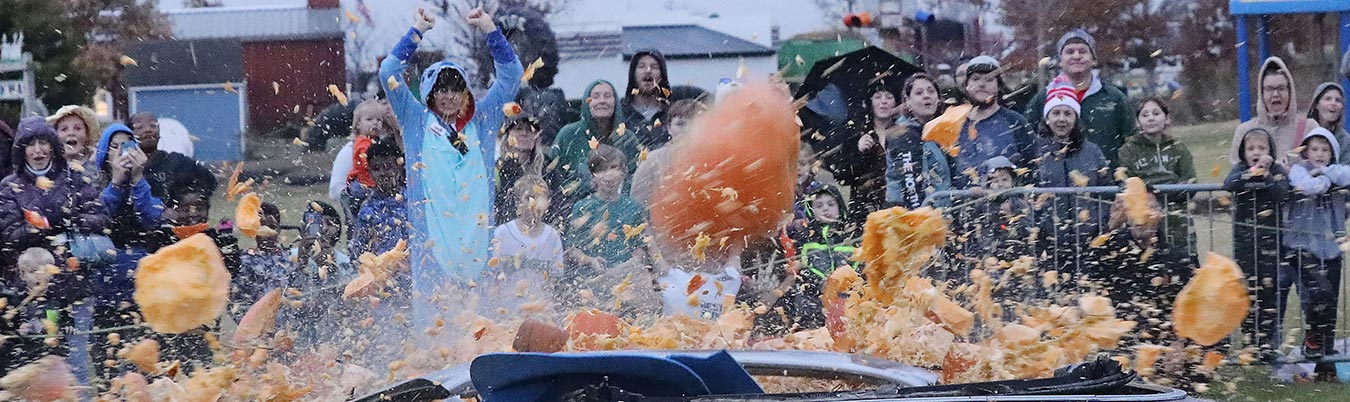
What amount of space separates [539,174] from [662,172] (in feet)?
3.38

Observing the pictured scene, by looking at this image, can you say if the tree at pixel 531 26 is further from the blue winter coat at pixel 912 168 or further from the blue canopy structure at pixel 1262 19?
the blue canopy structure at pixel 1262 19

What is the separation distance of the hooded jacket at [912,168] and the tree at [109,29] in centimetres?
1052

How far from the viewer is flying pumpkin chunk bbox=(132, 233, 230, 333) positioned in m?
4.98

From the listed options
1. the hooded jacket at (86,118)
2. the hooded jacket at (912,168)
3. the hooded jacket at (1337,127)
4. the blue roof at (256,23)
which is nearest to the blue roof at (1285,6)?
the hooded jacket at (1337,127)

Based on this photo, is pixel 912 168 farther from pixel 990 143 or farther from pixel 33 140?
pixel 33 140

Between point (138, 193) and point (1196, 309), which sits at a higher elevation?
point (138, 193)

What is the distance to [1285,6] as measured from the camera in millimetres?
11883

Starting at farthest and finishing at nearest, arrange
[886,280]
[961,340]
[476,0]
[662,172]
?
1. [476,0]
2. [662,172]
3. [886,280]
4. [961,340]

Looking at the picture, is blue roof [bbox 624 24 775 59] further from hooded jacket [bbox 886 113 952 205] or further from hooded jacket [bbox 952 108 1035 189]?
hooded jacket [bbox 952 108 1035 189]

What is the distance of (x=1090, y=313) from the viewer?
5.73m

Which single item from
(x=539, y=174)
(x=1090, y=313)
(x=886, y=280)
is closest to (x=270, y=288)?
(x=539, y=174)

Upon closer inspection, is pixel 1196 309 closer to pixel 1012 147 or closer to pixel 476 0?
pixel 1012 147

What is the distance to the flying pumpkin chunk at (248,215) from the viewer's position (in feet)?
21.6

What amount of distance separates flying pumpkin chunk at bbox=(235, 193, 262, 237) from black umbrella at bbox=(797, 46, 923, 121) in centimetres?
260
